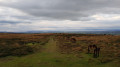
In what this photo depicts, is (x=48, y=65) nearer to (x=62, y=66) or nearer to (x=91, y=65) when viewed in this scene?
(x=62, y=66)

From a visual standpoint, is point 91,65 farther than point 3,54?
No

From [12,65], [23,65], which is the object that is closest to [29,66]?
[23,65]

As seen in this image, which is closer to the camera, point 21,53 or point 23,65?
point 23,65

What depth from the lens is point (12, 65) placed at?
10.2 metres

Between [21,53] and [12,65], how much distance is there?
4.76 meters

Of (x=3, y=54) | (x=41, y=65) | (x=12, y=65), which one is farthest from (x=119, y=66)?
(x=3, y=54)

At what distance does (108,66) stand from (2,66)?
1120 cm

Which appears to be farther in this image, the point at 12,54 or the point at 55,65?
the point at 12,54

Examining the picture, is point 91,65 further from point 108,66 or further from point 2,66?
point 2,66

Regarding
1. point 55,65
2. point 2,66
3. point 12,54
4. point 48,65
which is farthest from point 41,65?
point 12,54

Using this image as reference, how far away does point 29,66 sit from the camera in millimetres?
9945

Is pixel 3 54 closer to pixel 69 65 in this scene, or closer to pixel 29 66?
pixel 29 66

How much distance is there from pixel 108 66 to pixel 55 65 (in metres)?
5.67

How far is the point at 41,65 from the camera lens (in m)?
10.2
